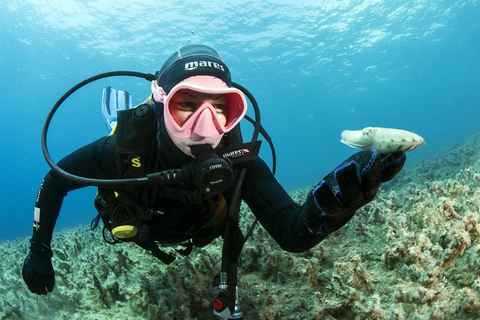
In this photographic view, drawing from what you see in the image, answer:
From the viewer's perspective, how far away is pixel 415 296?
1.85 metres

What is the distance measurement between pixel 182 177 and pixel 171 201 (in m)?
0.74

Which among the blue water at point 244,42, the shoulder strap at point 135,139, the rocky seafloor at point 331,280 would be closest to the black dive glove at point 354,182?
the rocky seafloor at point 331,280

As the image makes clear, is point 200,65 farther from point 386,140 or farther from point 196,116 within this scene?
point 386,140

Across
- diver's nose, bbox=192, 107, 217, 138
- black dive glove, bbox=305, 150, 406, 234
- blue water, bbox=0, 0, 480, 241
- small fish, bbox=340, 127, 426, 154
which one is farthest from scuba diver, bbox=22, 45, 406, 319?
blue water, bbox=0, 0, 480, 241

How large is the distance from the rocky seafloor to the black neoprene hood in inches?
80.3

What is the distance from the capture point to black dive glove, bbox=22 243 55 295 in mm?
2730

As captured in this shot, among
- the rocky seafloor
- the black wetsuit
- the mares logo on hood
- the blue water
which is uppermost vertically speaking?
the blue water

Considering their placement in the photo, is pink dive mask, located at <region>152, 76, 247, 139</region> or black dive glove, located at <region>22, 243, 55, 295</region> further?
black dive glove, located at <region>22, 243, 55, 295</region>

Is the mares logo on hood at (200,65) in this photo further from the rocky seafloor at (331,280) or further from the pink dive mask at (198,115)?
the rocky seafloor at (331,280)

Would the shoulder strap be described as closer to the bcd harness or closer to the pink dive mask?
the bcd harness

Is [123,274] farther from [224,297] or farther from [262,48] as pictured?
[262,48]

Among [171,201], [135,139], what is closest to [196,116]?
[135,139]

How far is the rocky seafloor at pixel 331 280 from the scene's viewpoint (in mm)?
1955

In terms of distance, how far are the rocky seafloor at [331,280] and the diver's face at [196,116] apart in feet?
4.95
